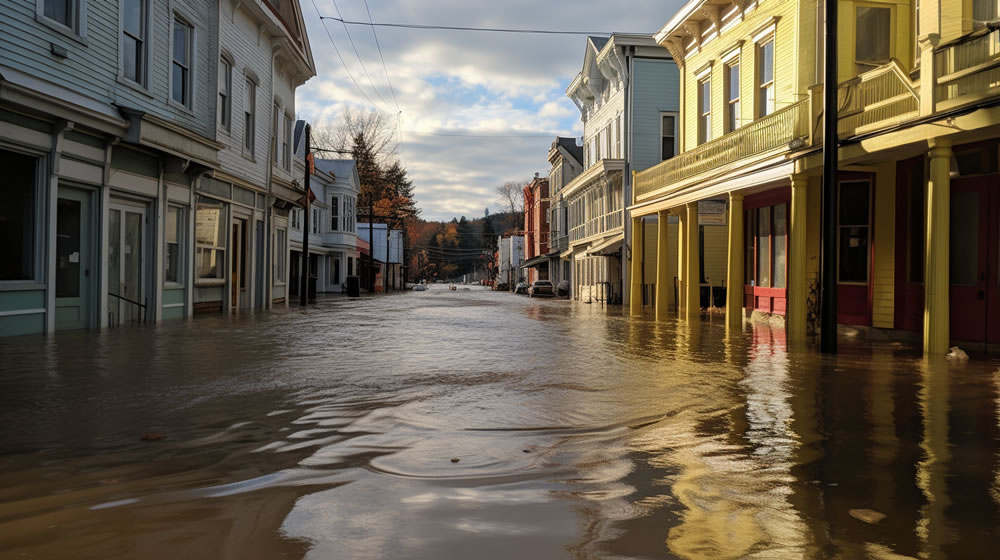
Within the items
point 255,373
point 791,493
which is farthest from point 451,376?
point 791,493

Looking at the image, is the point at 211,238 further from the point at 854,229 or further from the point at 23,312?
the point at 854,229

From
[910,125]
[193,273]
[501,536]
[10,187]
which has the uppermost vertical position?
[910,125]

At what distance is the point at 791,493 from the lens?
14.8ft

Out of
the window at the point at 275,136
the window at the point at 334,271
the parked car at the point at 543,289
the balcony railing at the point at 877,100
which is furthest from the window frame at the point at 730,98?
the window at the point at 334,271

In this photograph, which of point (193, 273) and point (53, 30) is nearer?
point (53, 30)

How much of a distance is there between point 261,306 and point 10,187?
15.0 m

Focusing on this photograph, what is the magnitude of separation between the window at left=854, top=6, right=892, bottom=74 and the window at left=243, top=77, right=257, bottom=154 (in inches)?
675

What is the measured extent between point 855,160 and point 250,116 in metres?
18.0

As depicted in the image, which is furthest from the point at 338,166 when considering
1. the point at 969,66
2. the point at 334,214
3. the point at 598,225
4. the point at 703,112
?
the point at 969,66

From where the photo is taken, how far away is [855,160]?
46.7 feet

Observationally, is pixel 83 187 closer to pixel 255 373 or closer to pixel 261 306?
pixel 255 373

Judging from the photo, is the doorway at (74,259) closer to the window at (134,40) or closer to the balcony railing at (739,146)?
the window at (134,40)

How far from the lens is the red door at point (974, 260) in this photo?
43.2ft

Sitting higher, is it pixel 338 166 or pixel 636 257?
pixel 338 166
